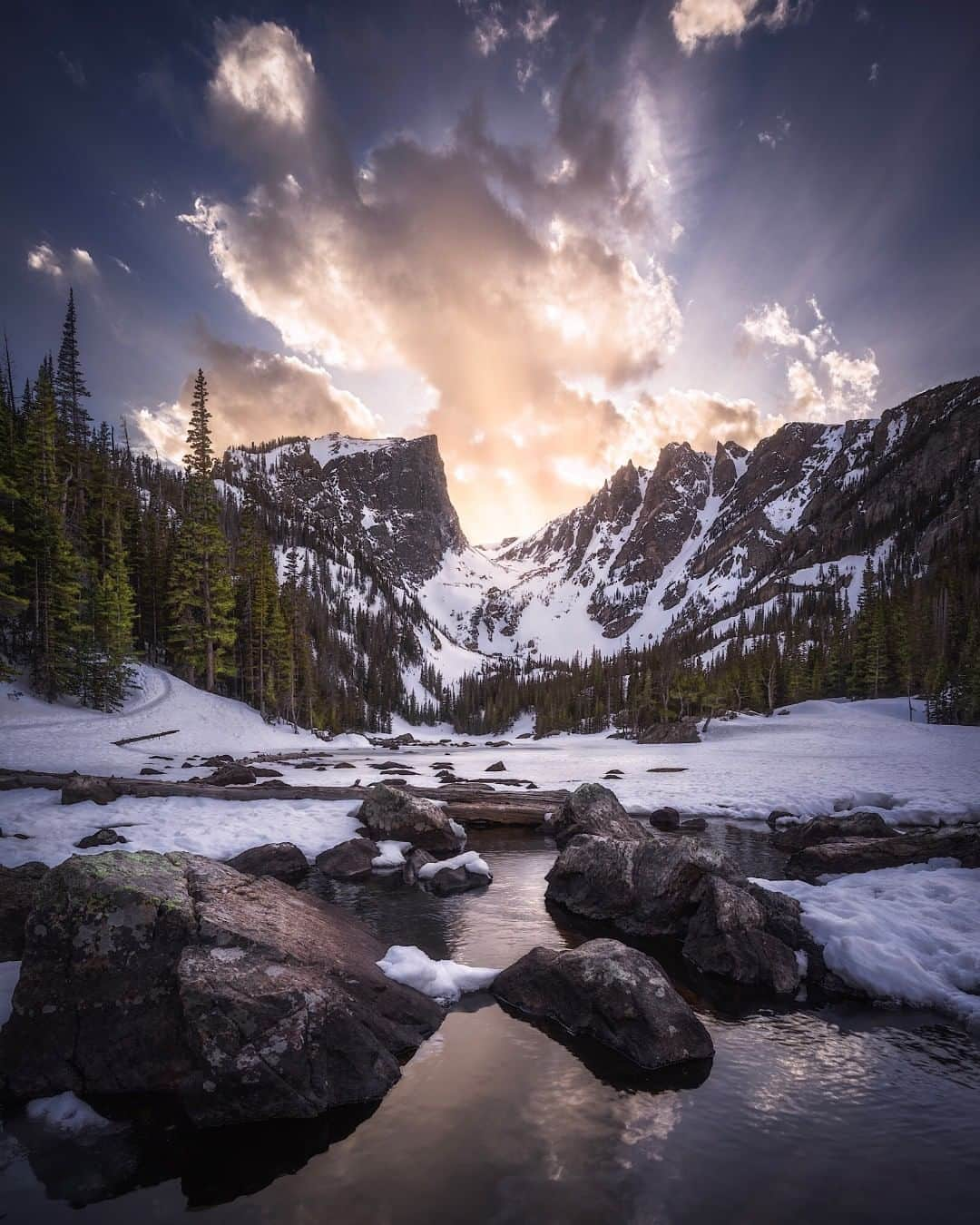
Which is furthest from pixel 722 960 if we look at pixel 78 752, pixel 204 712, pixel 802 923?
pixel 204 712

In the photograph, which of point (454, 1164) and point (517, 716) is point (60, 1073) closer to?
point (454, 1164)

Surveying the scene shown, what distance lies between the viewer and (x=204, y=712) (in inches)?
1561

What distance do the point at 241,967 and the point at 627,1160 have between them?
16.4 ft

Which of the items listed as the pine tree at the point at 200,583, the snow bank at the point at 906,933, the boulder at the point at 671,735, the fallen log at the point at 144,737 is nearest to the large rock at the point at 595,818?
the snow bank at the point at 906,933

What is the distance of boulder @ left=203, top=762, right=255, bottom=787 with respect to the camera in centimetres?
2272

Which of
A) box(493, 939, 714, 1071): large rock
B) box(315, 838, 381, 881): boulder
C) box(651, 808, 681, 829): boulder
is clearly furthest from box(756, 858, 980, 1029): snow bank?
box(315, 838, 381, 881): boulder

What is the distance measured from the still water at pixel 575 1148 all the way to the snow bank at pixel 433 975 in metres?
0.77

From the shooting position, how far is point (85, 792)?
16938 millimetres

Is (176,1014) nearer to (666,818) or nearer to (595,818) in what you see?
(595,818)

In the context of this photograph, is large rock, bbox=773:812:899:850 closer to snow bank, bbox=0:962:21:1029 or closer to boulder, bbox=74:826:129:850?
snow bank, bbox=0:962:21:1029

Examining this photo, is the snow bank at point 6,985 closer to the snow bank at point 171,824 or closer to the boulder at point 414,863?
the snow bank at point 171,824

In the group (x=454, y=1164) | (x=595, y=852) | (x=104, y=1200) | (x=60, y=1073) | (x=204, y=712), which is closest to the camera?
(x=104, y=1200)

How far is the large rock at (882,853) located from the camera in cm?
1477

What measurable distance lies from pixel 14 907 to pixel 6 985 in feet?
7.64
